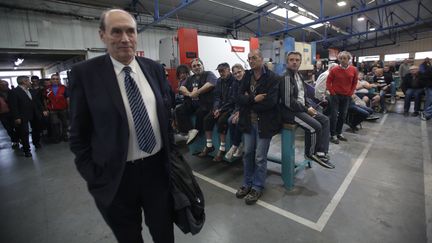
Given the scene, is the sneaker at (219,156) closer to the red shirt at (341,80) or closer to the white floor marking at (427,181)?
the white floor marking at (427,181)

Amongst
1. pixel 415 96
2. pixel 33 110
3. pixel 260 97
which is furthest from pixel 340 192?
pixel 33 110

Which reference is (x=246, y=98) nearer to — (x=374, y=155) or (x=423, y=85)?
(x=374, y=155)

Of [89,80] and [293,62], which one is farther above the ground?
[293,62]

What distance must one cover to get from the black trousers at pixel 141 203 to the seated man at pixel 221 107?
2.08 m

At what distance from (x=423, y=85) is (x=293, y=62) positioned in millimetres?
5602

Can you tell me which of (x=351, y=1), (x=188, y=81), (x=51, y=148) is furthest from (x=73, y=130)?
(x=351, y=1)

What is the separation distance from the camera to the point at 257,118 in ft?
7.65

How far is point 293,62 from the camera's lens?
264cm

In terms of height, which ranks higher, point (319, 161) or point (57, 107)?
point (57, 107)

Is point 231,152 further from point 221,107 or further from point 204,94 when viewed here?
point 204,94

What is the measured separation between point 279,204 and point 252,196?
29cm

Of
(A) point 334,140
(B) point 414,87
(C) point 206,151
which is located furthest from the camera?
(B) point 414,87

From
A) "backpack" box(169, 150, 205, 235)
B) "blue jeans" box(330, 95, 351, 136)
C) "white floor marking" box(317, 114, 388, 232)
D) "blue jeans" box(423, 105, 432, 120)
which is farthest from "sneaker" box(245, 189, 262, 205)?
"blue jeans" box(423, 105, 432, 120)

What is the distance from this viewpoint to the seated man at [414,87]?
5.98 m
